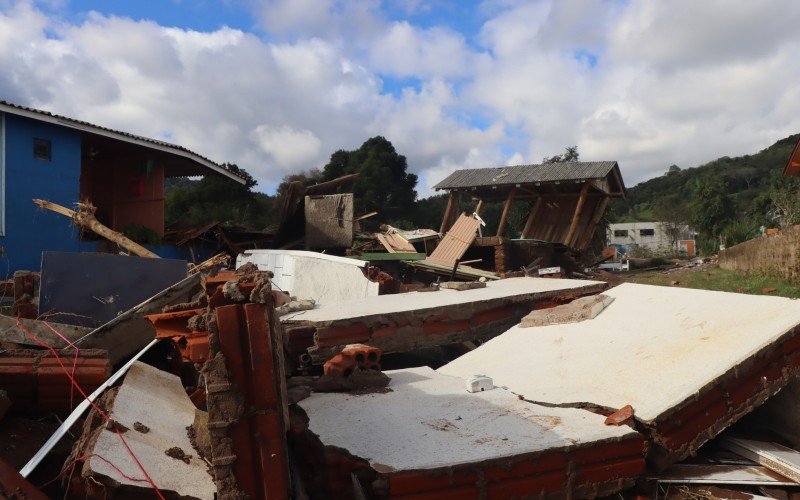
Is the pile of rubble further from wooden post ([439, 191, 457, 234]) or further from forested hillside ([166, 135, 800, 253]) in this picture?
forested hillside ([166, 135, 800, 253])

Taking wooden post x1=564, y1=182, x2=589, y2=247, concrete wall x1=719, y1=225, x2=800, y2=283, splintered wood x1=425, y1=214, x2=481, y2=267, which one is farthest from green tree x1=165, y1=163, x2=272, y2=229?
concrete wall x1=719, y1=225, x2=800, y2=283

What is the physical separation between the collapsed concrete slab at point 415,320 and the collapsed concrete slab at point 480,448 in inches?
67.5

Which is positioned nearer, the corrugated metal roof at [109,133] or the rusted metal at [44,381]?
the rusted metal at [44,381]

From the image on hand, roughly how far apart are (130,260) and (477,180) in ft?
44.3

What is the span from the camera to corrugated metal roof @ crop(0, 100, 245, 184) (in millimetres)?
11062

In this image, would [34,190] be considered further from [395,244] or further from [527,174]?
[527,174]

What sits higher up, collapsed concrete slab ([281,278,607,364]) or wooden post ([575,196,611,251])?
wooden post ([575,196,611,251])

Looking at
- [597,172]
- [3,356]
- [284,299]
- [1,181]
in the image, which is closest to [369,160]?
[597,172]

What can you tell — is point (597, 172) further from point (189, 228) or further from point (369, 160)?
point (369, 160)

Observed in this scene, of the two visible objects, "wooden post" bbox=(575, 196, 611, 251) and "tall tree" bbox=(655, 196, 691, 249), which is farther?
"tall tree" bbox=(655, 196, 691, 249)

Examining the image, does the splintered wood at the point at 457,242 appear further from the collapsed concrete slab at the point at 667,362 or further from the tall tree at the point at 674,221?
the tall tree at the point at 674,221

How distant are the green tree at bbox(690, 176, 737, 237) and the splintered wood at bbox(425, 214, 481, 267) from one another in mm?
19475

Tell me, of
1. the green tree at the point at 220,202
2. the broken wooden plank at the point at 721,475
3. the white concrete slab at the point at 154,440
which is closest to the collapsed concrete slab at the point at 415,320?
the white concrete slab at the point at 154,440

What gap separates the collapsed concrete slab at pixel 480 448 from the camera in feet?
8.32
